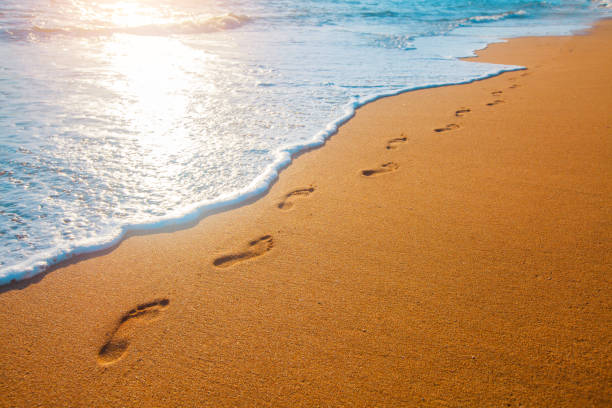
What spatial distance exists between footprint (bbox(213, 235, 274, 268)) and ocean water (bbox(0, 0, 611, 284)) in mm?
511

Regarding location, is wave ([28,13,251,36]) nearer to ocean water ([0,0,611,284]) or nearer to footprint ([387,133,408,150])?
ocean water ([0,0,611,284])

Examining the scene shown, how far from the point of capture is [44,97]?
4254 millimetres

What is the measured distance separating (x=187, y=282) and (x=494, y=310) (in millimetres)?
1468

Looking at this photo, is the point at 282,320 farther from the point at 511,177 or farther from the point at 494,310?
the point at 511,177

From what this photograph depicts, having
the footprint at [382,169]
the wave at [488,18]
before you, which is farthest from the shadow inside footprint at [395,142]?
the wave at [488,18]

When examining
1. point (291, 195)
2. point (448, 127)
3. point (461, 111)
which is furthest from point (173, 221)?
point (461, 111)

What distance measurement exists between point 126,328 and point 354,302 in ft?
3.41

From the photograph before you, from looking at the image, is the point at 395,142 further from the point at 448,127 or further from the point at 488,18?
the point at 488,18

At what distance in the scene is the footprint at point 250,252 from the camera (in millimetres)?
1957

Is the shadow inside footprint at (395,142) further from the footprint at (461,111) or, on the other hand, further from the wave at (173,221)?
the footprint at (461,111)

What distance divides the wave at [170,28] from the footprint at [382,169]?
9445 mm

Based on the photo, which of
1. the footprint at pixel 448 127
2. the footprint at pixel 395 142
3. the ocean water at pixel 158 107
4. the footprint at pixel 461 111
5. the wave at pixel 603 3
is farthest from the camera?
the wave at pixel 603 3

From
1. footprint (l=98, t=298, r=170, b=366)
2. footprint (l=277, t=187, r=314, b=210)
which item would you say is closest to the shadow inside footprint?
footprint (l=277, t=187, r=314, b=210)

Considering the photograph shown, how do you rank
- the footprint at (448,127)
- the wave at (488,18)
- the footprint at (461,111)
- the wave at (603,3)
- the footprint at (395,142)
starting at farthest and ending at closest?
the wave at (603,3), the wave at (488,18), the footprint at (461,111), the footprint at (448,127), the footprint at (395,142)
